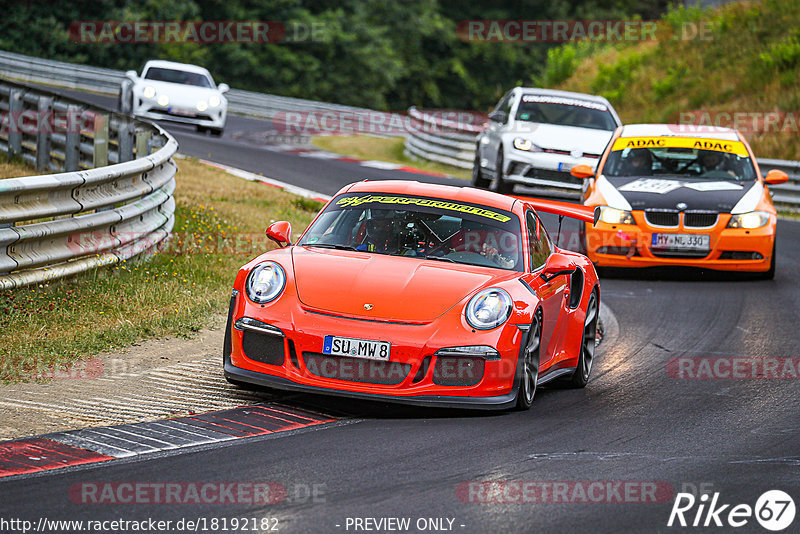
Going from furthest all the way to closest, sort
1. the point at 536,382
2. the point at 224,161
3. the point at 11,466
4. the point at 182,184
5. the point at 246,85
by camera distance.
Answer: the point at 246,85 < the point at 224,161 < the point at 182,184 < the point at 536,382 < the point at 11,466

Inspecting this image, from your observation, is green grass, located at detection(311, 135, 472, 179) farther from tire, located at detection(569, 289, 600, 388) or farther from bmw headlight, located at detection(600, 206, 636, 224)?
tire, located at detection(569, 289, 600, 388)

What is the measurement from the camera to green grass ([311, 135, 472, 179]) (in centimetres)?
2742

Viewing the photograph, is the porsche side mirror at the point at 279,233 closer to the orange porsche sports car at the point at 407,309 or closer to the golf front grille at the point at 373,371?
the orange porsche sports car at the point at 407,309

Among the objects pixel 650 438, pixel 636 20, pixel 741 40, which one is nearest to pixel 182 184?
pixel 650 438

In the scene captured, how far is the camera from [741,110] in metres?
30.4

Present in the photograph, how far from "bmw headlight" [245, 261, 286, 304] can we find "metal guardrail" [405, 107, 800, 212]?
13113mm

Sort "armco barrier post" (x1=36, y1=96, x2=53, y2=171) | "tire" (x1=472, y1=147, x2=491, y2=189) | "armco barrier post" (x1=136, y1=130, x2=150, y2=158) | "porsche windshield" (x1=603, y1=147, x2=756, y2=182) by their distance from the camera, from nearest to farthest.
A: "porsche windshield" (x1=603, y1=147, x2=756, y2=182) → "armco barrier post" (x1=136, y1=130, x2=150, y2=158) → "armco barrier post" (x1=36, y1=96, x2=53, y2=171) → "tire" (x1=472, y1=147, x2=491, y2=189)

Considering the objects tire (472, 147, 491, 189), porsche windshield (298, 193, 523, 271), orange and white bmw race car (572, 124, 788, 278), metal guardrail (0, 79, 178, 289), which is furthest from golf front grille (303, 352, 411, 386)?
tire (472, 147, 491, 189)

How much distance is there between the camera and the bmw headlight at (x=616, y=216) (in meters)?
13.4

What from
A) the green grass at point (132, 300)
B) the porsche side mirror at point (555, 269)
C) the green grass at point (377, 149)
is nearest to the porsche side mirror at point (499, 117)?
the green grass at point (132, 300)

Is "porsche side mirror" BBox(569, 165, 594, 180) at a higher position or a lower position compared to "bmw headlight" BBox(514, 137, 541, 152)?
higher

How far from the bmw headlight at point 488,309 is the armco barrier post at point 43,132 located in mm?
10392

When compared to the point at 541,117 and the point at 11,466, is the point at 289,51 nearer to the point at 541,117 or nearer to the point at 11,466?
the point at 541,117

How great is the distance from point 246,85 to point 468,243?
139 ft
